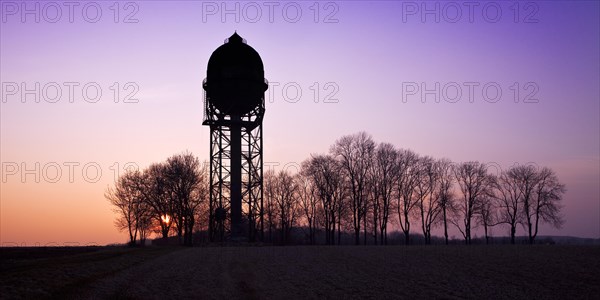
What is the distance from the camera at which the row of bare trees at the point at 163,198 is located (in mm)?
56875

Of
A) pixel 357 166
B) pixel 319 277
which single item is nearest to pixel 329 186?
pixel 357 166

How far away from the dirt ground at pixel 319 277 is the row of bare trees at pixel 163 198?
81.3 feet

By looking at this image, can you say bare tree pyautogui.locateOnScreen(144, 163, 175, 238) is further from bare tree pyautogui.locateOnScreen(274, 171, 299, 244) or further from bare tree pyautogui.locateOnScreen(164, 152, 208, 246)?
bare tree pyautogui.locateOnScreen(274, 171, 299, 244)

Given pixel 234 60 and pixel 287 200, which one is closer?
pixel 234 60

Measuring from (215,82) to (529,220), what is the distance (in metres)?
40.5

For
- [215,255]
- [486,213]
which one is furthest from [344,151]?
[215,255]

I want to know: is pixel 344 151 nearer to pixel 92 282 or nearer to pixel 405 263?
pixel 405 263

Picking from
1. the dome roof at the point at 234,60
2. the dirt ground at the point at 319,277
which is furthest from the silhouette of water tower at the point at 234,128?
the dirt ground at the point at 319,277

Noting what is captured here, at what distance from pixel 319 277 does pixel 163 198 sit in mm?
37094

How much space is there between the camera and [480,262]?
94.5 feet

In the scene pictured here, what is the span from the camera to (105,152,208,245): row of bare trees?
56.9 m

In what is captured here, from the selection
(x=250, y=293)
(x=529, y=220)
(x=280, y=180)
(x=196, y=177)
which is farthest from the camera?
(x=280, y=180)

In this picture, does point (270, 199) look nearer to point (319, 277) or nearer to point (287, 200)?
point (287, 200)

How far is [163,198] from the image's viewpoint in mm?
57312
